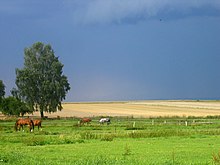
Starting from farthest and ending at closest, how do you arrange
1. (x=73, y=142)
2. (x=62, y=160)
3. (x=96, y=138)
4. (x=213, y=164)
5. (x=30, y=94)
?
(x=30, y=94)
(x=96, y=138)
(x=73, y=142)
(x=62, y=160)
(x=213, y=164)

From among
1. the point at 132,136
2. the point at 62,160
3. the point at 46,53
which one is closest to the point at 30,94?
the point at 46,53

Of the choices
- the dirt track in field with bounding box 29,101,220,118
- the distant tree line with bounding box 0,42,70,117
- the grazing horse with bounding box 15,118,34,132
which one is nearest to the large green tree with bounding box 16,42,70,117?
the distant tree line with bounding box 0,42,70,117

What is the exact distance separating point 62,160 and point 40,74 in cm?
7908

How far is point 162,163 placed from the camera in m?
23.4

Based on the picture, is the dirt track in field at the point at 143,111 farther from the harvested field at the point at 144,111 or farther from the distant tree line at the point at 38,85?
the distant tree line at the point at 38,85

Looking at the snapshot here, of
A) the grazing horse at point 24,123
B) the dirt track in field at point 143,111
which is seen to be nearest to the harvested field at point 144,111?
the dirt track in field at point 143,111

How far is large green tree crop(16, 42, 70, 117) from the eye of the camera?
102 m

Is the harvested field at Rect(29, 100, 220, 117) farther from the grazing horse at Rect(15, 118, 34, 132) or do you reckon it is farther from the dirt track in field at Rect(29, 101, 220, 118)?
the grazing horse at Rect(15, 118, 34, 132)

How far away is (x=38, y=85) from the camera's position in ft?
339

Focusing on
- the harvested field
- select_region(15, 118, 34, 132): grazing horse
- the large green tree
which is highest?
the large green tree

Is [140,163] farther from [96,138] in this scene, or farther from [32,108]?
[32,108]

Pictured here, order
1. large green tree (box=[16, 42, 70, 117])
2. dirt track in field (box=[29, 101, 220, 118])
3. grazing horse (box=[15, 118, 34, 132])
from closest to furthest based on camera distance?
grazing horse (box=[15, 118, 34, 132]) < large green tree (box=[16, 42, 70, 117]) < dirt track in field (box=[29, 101, 220, 118])

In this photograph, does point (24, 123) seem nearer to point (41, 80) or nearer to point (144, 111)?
point (41, 80)

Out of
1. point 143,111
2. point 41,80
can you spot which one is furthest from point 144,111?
point 41,80
